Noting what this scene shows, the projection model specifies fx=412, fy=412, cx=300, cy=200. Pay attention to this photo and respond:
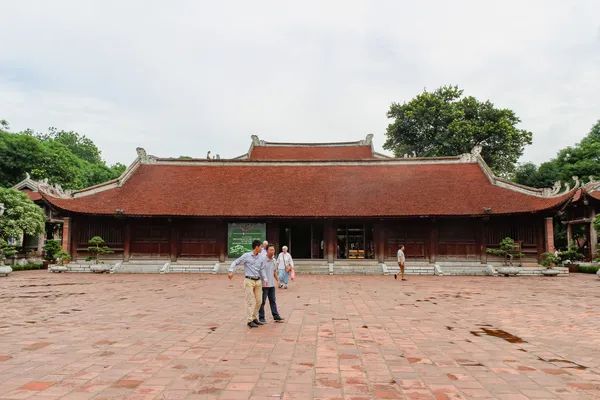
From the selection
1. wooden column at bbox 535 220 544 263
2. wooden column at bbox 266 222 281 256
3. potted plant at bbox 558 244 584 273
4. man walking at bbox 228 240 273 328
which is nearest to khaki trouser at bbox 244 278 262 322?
man walking at bbox 228 240 273 328

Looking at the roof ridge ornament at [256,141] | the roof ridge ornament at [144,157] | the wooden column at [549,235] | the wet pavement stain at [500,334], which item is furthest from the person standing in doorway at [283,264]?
the roof ridge ornament at [256,141]

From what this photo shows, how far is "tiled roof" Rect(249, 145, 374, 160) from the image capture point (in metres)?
31.6

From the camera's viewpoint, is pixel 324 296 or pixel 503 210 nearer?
pixel 324 296

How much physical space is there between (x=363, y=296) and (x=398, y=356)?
6.34 meters

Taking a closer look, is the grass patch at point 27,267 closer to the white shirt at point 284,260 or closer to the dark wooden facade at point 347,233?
the dark wooden facade at point 347,233

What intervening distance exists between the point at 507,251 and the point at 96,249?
20151mm

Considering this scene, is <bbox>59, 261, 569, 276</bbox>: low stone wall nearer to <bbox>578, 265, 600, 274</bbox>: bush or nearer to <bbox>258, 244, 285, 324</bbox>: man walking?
<bbox>578, 265, 600, 274</bbox>: bush

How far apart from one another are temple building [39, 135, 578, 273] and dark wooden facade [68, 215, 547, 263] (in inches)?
2.0

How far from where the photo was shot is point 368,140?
106 feet

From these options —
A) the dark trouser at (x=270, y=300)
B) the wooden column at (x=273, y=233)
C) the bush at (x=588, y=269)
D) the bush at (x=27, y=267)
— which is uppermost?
the wooden column at (x=273, y=233)

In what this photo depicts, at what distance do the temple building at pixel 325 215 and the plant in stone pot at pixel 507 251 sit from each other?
0.58 meters

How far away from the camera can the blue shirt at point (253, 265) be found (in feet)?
24.5

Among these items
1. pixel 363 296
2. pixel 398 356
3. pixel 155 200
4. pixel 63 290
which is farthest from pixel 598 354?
pixel 155 200

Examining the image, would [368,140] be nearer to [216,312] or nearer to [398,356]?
[216,312]
